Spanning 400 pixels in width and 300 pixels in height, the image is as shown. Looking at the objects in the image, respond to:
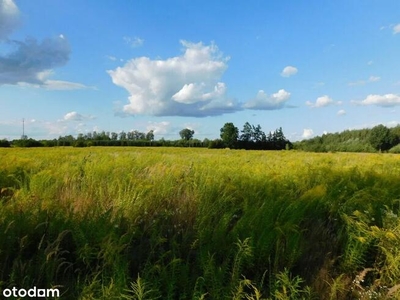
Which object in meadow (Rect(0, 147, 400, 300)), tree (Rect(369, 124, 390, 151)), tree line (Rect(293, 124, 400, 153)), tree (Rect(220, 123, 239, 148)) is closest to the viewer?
meadow (Rect(0, 147, 400, 300))

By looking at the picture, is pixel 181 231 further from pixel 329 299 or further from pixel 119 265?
pixel 329 299

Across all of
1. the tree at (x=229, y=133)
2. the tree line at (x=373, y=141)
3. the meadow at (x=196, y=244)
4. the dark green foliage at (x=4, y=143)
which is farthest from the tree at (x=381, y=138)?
the meadow at (x=196, y=244)

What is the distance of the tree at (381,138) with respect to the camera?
237ft

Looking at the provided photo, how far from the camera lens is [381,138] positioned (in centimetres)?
7262

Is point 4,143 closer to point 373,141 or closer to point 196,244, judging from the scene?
point 196,244

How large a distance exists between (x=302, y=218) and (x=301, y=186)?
4.53 feet

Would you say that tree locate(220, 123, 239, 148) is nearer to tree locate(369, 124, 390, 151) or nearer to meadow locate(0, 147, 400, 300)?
tree locate(369, 124, 390, 151)

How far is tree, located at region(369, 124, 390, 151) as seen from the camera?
237 ft

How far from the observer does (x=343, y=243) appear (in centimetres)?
249

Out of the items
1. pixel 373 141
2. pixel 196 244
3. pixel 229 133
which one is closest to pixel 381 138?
pixel 373 141

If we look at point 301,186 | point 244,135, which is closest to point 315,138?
point 244,135

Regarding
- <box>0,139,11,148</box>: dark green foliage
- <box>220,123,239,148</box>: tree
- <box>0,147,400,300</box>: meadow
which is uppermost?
<box>220,123,239,148</box>: tree

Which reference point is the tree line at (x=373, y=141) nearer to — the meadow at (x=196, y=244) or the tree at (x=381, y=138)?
the tree at (x=381, y=138)

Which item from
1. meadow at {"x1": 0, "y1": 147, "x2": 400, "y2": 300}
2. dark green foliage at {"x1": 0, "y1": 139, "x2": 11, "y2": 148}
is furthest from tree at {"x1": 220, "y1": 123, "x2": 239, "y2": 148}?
meadow at {"x1": 0, "y1": 147, "x2": 400, "y2": 300}
